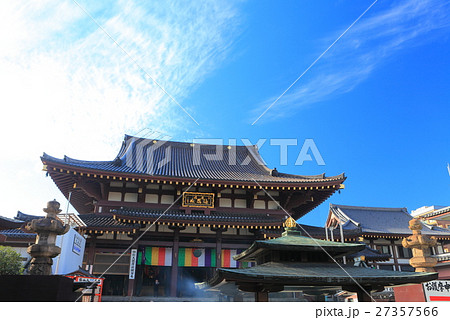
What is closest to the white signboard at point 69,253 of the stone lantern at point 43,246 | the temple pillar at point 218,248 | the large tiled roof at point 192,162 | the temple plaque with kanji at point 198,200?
the large tiled roof at point 192,162

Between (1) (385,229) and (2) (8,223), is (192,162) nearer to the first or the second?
(2) (8,223)

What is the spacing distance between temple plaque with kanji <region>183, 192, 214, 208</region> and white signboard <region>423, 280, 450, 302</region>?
11956 millimetres

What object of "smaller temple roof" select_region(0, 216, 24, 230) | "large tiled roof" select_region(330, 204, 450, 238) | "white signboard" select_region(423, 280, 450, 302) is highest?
"large tiled roof" select_region(330, 204, 450, 238)

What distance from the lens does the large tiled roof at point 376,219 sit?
114 ft

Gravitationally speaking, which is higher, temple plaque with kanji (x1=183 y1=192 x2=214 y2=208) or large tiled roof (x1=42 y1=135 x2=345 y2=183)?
large tiled roof (x1=42 y1=135 x2=345 y2=183)

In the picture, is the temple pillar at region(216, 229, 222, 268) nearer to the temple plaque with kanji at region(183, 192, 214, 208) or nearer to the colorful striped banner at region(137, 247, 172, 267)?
the temple plaque with kanji at region(183, 192, 214, 208)

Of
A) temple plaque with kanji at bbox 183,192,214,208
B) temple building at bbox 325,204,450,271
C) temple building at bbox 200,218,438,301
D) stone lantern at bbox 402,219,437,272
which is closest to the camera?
temple building at bbox 200,218,438,301

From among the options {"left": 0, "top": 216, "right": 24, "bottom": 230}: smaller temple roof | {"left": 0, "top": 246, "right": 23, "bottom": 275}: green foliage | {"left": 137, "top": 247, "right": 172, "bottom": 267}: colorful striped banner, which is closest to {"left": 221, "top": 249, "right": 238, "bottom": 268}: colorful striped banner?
{"left": 137, "top": 247, "right": 172, "bottom": 267}: colorful striped banner

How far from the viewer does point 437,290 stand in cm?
1150

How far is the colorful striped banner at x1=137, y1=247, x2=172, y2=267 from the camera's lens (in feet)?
62.4

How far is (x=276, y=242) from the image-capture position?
10188 millimetres

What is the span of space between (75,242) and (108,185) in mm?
4708

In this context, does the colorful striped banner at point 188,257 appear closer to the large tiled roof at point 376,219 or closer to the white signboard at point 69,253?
the white signboard at point 69,253
